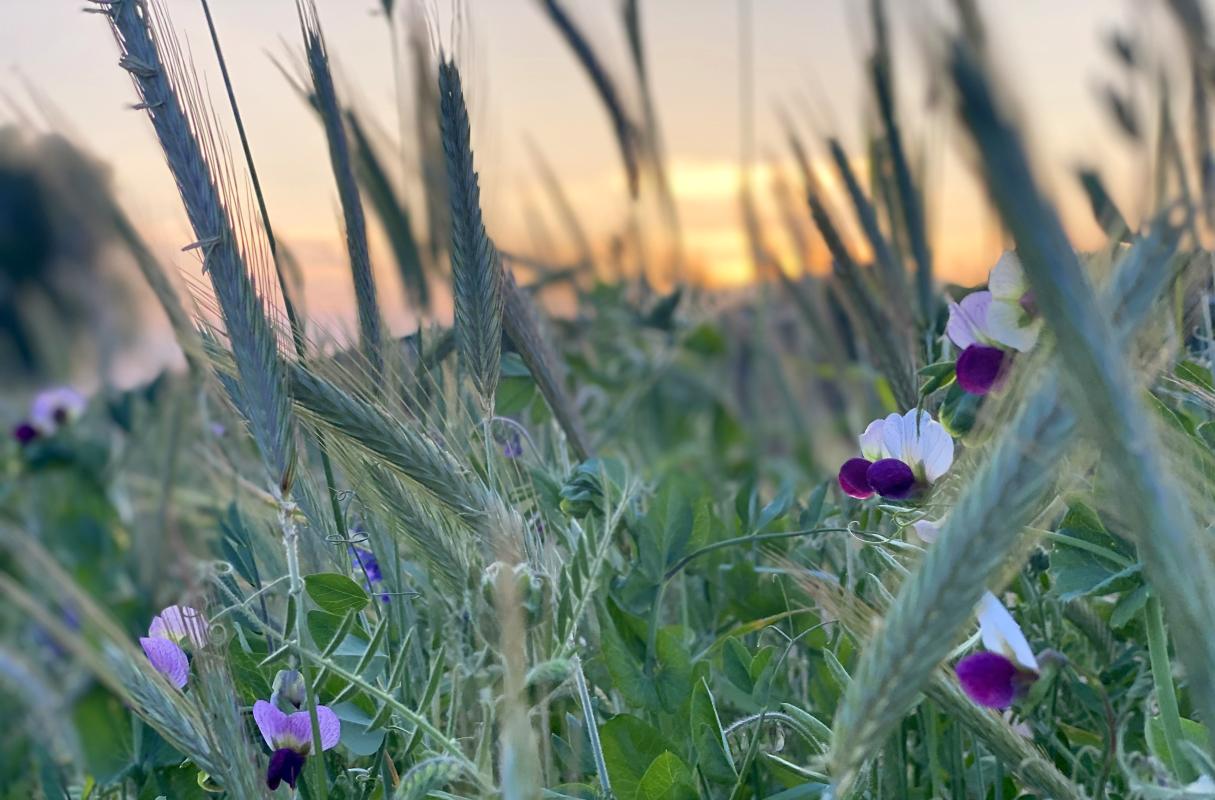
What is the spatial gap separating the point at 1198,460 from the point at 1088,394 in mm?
365

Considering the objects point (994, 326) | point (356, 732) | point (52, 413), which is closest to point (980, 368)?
point (994, 326)

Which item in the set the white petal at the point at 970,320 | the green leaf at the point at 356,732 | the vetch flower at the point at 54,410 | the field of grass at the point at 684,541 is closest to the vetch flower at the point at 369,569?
the field of grass at the point at 684,541

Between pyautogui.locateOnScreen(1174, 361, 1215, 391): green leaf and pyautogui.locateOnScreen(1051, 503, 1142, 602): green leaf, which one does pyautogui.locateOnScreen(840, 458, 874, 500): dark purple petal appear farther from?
pyautogui.locateOnScreen(1174, 361, 1215, 391): green leaf

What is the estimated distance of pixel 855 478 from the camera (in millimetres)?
762

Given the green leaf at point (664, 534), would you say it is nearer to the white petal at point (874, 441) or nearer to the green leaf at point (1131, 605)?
the white petal at point (874, 441)

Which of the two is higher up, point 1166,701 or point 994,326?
point 994,326

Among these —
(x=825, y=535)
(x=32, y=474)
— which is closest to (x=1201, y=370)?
A: (x=825, y=535)

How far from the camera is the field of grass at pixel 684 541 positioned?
45cm

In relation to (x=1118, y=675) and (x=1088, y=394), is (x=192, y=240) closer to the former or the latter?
(x=1088, y=394)

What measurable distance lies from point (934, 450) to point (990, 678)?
0.61 ft

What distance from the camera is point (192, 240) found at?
0.66 metres

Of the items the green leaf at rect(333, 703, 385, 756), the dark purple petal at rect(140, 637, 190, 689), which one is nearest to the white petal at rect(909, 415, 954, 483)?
the green leaf at rect(333, 703, 385, 756)

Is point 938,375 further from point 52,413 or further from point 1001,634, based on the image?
point 52,413

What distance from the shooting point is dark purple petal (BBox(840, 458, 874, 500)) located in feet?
2.48
